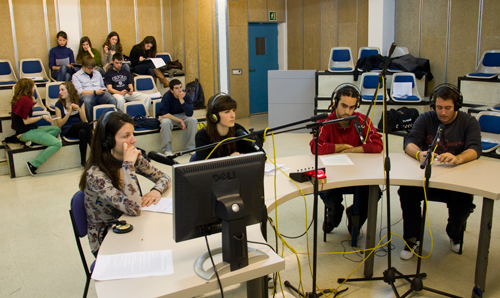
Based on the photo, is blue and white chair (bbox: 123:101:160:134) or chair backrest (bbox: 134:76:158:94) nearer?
blue and white chair (bbox: 123:101:160:134)

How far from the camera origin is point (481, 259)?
2586 millimetres

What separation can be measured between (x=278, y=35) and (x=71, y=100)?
535 cm

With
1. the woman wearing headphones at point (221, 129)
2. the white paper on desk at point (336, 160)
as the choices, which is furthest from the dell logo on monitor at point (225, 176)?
the white paper on desk at point (336, 160)

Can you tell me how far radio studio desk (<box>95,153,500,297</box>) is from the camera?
1607 mm

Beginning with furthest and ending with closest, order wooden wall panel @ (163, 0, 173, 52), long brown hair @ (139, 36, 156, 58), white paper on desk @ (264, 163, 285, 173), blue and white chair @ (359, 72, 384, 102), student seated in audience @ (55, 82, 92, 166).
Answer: wooden wall panel @ (163, 0, 173, 52) → long brown hair @ (139, 36, 156, 58) → blue and white chair @ (359, 72, 384, 102) → student seated in audience @ (55, 82, 92, 166) → white paper on desk @ (264, 163, 285, 173)

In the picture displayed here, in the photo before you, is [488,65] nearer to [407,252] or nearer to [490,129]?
[490,129]

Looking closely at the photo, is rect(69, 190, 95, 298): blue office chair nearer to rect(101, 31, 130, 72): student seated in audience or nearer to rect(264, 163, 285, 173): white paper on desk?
rect(264, 163, 285, 173): white paper on desk

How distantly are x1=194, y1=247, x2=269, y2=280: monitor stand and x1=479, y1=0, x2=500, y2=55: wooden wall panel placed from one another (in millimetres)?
6089

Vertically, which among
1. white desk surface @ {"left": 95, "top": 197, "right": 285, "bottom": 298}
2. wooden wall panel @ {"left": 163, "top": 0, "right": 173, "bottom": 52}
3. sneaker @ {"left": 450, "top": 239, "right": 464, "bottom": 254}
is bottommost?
sneaker @ {"left": 450, "top": 239, "right": 464, "bottom": 254}

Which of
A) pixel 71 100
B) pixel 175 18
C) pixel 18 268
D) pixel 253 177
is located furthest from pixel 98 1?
pixel 253 177

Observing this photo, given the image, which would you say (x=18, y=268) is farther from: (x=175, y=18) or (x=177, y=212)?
(x=175, y=18)

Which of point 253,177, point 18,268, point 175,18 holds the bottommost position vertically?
point 18,268

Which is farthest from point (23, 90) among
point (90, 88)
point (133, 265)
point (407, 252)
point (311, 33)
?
point (311, 33)

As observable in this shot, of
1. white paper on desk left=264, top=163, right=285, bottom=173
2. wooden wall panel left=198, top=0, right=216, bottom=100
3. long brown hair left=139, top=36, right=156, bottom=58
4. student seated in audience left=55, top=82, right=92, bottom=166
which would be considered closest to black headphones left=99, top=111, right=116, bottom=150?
white paper on desk left=264, top=163, right=285, bottom=173
